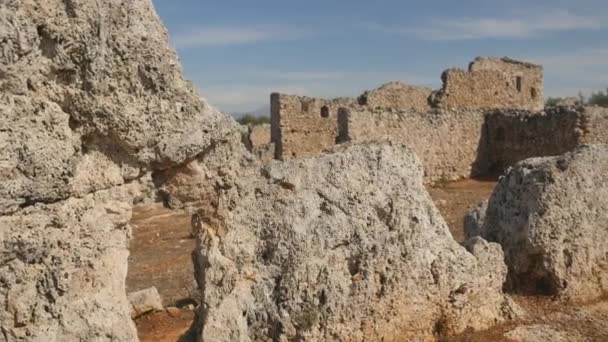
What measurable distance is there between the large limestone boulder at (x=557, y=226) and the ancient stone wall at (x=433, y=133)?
1268 centimetres

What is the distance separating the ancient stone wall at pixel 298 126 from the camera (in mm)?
24406

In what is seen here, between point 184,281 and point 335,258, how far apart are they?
6119mm

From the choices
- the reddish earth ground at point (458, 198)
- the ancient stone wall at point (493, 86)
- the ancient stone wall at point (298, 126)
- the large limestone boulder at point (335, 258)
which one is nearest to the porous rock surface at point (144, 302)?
the large limestone boulder at point (335, 258)

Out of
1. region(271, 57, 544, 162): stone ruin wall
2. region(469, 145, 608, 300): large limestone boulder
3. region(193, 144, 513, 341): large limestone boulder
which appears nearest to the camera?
region(193, 144, 513, 341): large limestone boulder

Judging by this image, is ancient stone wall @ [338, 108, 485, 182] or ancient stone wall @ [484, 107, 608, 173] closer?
ancient stone wall @ [338, 108, 485, 182]

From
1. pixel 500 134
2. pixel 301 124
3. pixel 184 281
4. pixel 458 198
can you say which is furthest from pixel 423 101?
pixel 184 281

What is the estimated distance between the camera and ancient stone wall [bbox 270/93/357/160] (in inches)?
961

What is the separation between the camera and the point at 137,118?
548 cm

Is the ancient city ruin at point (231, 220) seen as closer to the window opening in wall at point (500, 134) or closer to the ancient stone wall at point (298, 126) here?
the ancient stone wall at point (298, 126)

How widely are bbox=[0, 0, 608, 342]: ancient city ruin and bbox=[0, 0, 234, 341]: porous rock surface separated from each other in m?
0.01

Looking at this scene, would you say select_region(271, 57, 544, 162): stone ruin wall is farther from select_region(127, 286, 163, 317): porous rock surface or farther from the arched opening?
select_region(127, 286, 163, 317): porous rock surface

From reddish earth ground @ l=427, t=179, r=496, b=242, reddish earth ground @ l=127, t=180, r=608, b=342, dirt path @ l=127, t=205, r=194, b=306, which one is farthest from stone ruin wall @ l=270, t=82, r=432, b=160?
dirt path @ l=127, t=205, r=194, b=306

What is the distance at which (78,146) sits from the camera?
524 centimetres

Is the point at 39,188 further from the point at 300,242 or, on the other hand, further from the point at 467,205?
the point at 467,205
